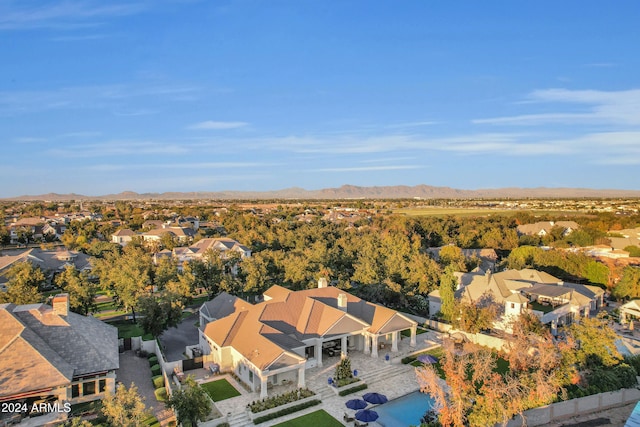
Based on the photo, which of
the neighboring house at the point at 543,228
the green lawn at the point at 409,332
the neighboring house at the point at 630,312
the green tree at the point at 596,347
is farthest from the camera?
the neighboring house at the point at 543,228

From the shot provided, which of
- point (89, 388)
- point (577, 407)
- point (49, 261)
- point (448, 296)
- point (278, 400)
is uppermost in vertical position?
point (49, 261)

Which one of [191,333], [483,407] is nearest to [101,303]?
[191,333]

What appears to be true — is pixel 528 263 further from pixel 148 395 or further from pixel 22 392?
pixel 22 392

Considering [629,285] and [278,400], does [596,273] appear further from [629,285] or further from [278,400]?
[278,400]

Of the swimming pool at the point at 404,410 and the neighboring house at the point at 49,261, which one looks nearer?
the swimming pool at the point at 404,410

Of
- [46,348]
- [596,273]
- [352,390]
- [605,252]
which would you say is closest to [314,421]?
[352,390]

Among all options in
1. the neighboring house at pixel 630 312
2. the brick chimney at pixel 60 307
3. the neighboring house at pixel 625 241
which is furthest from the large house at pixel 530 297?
the neighboring house at pixel 625 241

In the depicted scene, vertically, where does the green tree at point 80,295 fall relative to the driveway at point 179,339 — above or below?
above

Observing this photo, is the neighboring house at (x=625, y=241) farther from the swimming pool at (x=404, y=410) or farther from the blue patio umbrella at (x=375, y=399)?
the blue patio umbrella at (x=375, y=399)
